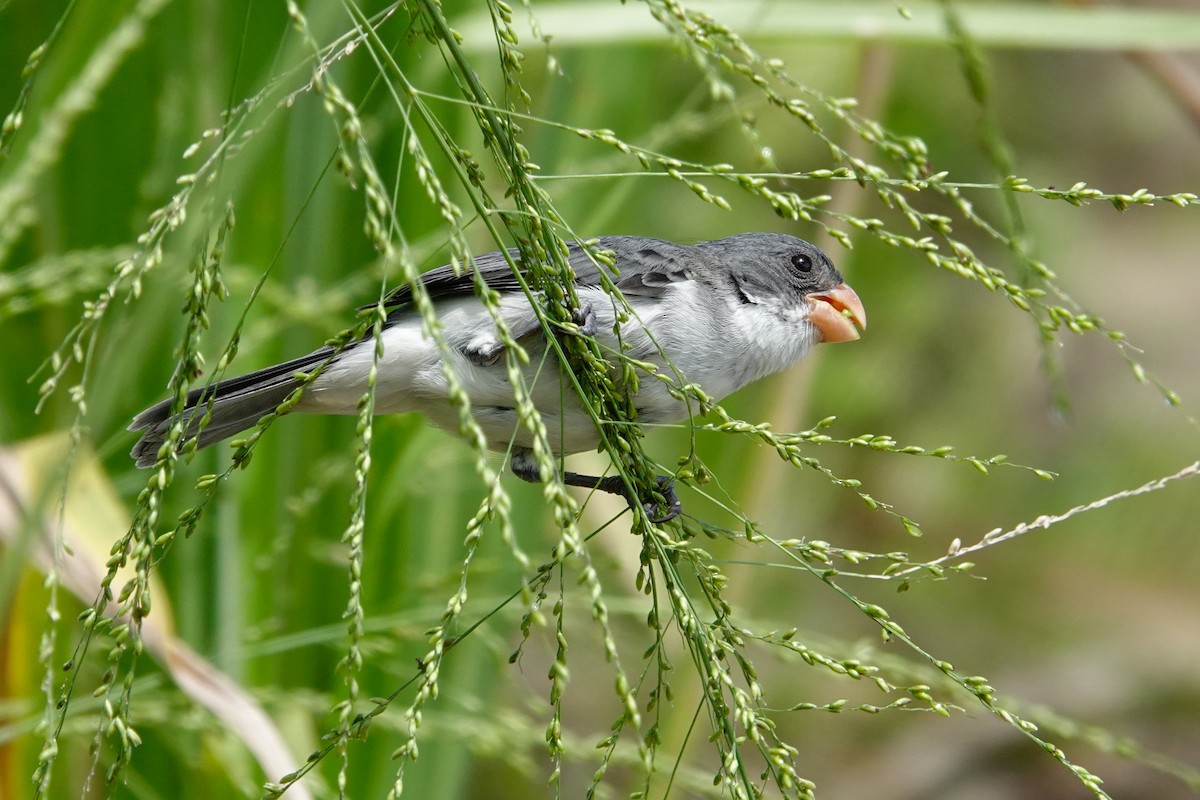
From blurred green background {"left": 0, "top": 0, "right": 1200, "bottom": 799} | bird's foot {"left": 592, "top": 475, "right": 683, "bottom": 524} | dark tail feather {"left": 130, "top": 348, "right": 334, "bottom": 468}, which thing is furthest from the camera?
blurred green background {"left": 0, "top": 0, "right": 1200, "bottom": 799}

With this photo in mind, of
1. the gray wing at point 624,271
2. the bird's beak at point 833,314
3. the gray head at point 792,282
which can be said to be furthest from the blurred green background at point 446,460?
the bird's beak at point 833,314

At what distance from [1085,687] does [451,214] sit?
5058mm

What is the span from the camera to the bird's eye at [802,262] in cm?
252

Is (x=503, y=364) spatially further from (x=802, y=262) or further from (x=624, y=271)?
(x=802, y=262)

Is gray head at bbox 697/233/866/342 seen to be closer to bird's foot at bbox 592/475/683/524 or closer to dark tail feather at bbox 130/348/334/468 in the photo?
bird's foot at bbox 592/475/683/524

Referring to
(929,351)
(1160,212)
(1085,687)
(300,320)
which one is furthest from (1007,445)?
(300,320)

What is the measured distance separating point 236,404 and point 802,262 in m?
1.21

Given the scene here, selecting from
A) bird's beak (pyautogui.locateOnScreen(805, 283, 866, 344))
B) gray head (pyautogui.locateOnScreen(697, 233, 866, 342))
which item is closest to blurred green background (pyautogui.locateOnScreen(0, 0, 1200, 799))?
gray head (pyautogui.locateOnScreen(697, 233, 866, 342))

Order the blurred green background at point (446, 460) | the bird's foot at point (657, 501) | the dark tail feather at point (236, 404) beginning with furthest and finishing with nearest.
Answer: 1. the blurred green background at point (446, 460)
2. the dark tail feather at point (236, 404)
3. the bird's foot at point (657, 501)

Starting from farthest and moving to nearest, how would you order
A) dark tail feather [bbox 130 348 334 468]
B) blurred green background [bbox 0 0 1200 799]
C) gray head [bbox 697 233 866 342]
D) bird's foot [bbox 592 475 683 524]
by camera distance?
gray head [bbox 697 233 866 342]
blurred green background [bbox 0 0 1200 799]
dark tail feather [bbox 130 348 334 468]
bird's foot [bbox 592 475 683 524]

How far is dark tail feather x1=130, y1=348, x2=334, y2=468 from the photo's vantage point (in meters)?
2.04

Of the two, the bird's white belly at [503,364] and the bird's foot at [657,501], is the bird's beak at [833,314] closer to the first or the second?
the bird's white belly at [503,364]

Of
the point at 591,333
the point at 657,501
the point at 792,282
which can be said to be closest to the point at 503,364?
the point at 591,333

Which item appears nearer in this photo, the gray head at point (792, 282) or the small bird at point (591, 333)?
the small bird at point (591, 333)
